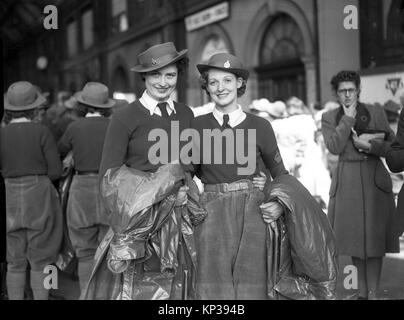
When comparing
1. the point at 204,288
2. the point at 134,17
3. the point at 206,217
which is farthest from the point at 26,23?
the point at 204,288

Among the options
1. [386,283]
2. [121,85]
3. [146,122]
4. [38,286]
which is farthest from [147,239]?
[386,283]

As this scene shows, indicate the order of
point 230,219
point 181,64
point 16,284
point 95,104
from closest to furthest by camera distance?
point 230,219 → point 181,64 → point 95,104 → point 16,284

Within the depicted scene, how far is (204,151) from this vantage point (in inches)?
123

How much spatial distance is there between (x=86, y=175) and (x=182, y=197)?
151 centimetres

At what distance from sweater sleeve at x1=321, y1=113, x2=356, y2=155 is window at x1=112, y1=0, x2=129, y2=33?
128 centimetres

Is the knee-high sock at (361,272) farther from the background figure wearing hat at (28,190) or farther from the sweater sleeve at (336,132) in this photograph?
the background figure wearing hat at (28,190)

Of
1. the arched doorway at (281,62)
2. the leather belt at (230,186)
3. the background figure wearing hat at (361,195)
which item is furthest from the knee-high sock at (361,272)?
the leather belt at (230,186)

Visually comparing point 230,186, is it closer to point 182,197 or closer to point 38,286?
point 182,197

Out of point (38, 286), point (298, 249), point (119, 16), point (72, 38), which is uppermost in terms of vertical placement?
point (119, 16)

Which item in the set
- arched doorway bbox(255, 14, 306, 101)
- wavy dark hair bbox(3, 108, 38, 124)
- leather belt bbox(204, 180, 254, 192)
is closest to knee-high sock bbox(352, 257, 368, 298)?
arched doorway bbox(255, 14, 306, 101)

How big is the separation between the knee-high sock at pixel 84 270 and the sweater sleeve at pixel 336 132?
170 centimetres

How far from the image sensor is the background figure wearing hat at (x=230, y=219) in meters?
3.09

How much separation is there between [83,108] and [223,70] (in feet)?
4.54

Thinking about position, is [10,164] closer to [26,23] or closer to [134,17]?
[26,23]
